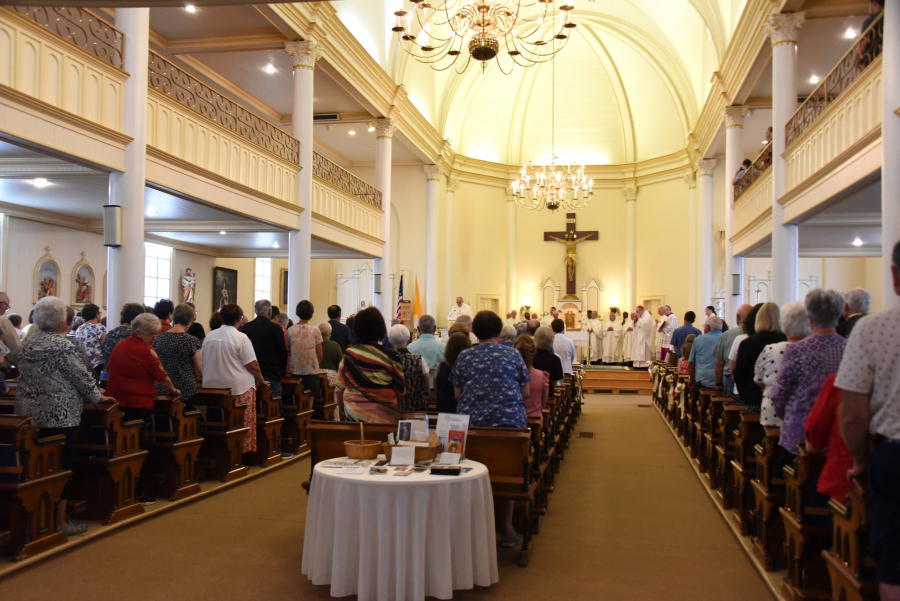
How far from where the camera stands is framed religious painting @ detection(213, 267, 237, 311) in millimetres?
19062

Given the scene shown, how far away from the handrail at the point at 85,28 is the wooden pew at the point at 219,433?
3.99 metres

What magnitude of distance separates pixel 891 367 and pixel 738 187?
43.5ft

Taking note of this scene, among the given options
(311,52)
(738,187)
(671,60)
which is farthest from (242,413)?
(671,60)

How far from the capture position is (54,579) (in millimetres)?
4293

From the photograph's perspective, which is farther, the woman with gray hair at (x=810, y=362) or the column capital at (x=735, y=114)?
the column capital at (x=735, y=114)

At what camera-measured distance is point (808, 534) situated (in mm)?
3910

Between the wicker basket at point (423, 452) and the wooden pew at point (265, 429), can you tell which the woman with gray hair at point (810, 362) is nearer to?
the wicker basket at point (423, 452)

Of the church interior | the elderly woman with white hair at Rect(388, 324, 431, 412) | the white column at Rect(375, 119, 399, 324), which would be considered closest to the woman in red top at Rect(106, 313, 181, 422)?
the church interior

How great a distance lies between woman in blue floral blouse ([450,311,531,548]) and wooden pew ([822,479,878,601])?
6.86ft

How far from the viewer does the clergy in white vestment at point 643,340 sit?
19219 mm

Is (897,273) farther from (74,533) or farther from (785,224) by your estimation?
(785,224)

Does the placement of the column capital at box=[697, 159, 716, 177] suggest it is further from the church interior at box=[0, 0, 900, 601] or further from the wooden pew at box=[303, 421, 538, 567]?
the wooden pew at box=[303, 421, 538, 567]

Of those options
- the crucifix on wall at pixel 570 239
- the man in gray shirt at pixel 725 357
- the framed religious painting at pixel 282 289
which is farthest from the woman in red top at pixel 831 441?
the crucifix on wall at pixel 570 239

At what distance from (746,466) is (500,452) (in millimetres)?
2161
